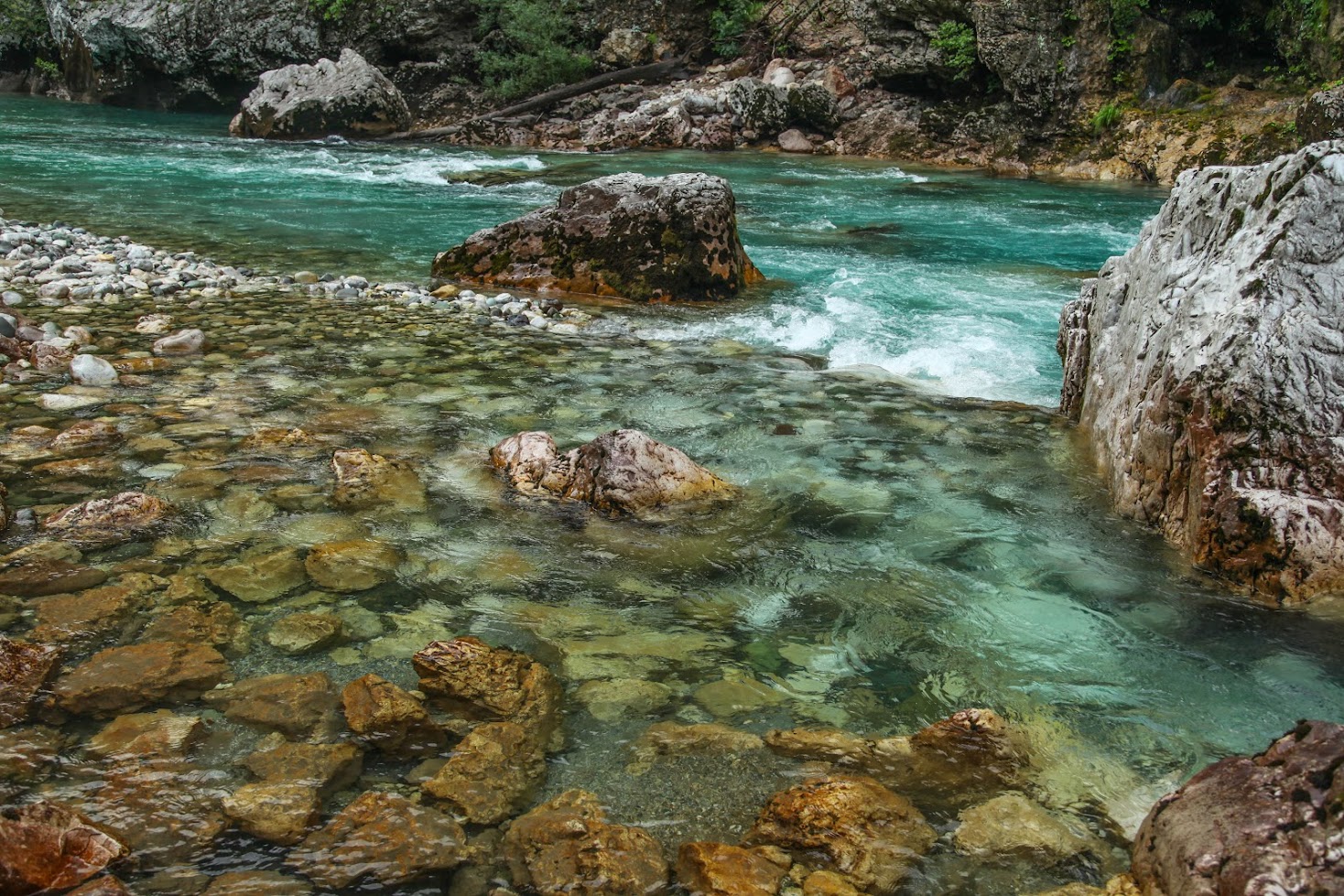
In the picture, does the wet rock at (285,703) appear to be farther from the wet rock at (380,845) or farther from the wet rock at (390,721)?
the wet rock at (380,845)

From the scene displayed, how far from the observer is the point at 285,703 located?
2.28 m

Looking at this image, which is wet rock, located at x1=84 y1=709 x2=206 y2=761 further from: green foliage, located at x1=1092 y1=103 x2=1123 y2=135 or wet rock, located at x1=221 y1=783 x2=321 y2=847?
green foliage, located at x1=1092 y1=103 x2=1123 y2=135

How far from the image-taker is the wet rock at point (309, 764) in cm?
202

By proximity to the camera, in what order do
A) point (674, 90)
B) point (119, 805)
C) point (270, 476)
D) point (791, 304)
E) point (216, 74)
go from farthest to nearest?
1. point (216, 74)
2. point (674, 90)
3. point (791, 304)
4. point (270, 476)
5. point (119, 805)

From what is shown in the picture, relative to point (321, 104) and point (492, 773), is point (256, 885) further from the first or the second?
point (321, 104)

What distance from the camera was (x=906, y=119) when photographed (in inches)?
759

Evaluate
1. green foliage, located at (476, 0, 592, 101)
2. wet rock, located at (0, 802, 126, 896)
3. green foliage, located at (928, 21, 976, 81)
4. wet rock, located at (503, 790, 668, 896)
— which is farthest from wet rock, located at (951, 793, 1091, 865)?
green foliage, located at (476, 0, 592, 101)

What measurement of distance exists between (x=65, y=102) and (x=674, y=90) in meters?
18.5

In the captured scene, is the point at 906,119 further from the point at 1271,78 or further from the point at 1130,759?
the point at 1130,759

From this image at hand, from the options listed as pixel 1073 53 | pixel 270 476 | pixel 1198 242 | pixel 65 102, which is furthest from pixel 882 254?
pixel 65 102

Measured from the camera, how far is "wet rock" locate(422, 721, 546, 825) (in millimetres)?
1992

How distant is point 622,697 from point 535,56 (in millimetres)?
23522

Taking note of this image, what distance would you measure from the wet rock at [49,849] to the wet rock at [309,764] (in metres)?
0.31

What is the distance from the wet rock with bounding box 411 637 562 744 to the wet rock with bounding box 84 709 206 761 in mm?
Result: 510
